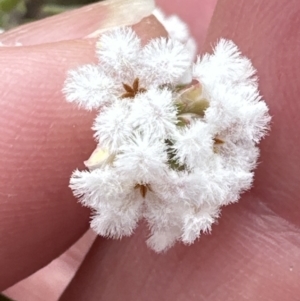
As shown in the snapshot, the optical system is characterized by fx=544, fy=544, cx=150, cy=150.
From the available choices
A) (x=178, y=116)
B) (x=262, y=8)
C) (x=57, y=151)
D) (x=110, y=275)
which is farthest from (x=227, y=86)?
(x=110, y=275)

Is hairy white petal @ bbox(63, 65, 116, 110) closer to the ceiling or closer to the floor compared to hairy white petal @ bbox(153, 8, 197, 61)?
closer to the floor

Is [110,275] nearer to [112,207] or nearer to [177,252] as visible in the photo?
[177,252]

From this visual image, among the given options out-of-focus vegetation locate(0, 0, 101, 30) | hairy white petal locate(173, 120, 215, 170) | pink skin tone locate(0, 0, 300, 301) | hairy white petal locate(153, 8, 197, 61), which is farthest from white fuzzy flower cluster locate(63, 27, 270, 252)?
out-of-focus vegetation locate(0, 0, 101, 30)

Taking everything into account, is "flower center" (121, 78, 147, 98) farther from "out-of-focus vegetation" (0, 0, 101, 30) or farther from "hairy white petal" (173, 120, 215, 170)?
"out-of-focus vegetation" (0, 0, 101, 30)

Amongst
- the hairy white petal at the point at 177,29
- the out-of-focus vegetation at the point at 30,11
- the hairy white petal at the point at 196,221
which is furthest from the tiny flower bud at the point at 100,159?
the out-of-focus vegetation at the point at 30,11

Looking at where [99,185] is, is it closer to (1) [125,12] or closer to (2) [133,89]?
(2) [133,89]

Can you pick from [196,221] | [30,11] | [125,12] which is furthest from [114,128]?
[30,11]
